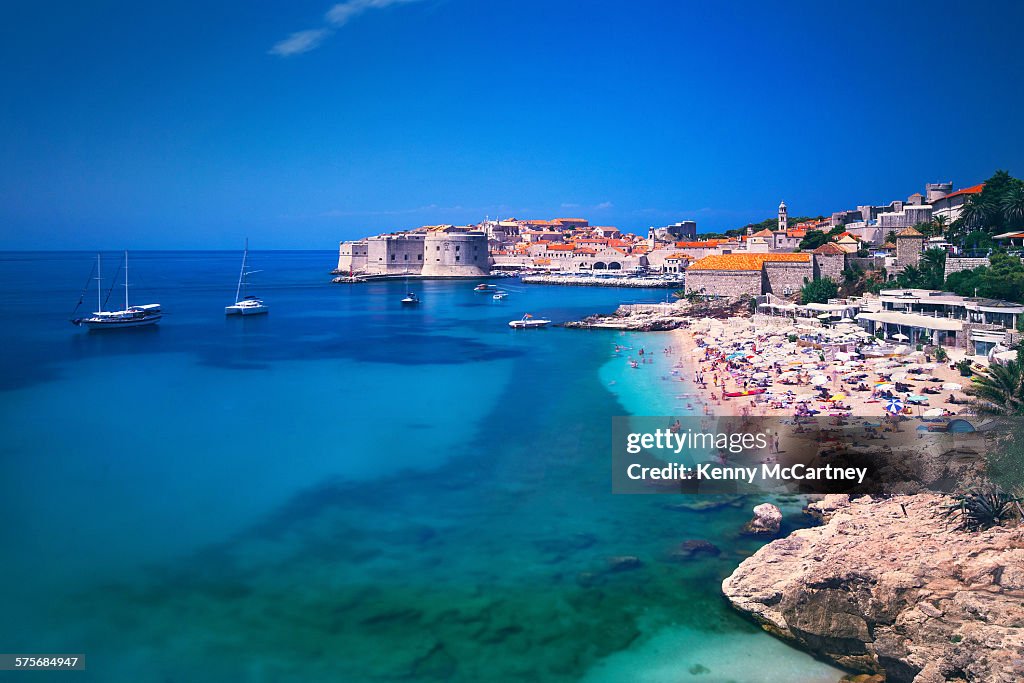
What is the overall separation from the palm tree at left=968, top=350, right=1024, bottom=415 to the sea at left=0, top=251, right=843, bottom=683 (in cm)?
267

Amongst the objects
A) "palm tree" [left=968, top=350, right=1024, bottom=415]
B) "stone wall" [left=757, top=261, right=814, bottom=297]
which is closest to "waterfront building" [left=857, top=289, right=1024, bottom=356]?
"palm tree" [left=968, top=350, right=1024, bottom=415]

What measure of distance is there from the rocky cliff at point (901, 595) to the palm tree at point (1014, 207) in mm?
17070

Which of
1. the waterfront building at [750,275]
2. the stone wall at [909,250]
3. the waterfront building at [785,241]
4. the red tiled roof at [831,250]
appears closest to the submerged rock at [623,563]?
the stone wall at [909,250]

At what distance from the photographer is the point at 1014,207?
1888 cm

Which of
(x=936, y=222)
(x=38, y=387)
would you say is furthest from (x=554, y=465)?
(x=936, y=222)

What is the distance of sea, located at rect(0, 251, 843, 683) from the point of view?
17.2 feet

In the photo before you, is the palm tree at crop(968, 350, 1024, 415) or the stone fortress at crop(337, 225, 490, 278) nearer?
the palm tree at crop(968, 350, 1024, 415)

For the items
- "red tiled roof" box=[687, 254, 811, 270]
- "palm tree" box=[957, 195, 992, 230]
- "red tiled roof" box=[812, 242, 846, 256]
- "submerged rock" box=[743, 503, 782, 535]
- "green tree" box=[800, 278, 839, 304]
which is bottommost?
"submerged rock" box=[743, 503, 782, 535]

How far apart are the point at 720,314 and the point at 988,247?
7.96 metres

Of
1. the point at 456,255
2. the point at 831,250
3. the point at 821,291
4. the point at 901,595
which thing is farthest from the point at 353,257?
the point at 901,595

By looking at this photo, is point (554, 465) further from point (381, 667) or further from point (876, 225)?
point (876, 225)

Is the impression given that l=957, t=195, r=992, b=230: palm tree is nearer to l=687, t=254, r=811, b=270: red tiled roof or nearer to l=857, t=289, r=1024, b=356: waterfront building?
l=687, t=254, r=811, b=270: red tiled roof

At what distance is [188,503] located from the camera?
8.32 m

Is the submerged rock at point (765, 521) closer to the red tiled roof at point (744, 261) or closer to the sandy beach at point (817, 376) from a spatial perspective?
the sandy beach at point (817, 376)
